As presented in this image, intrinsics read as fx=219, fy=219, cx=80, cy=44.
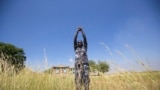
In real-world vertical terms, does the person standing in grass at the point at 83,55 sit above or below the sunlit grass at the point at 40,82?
above

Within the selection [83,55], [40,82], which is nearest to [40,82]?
[40,82]

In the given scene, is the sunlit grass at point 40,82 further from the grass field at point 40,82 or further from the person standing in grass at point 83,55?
the person standing in grass at point 83,55

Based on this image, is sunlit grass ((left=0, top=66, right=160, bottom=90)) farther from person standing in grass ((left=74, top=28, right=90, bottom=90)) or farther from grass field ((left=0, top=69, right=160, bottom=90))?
person standing in grass ((left=74, top=28, right=90, bottom=90))

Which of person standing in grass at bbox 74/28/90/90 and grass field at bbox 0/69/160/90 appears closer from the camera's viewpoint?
grass field at bbox 0/69/160/90

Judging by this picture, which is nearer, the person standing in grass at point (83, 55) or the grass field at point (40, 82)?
the grass field at point (40, 82)

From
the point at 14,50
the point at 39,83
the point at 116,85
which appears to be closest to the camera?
the point at 116,85

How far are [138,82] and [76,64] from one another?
289 centimetres

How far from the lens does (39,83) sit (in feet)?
17.2

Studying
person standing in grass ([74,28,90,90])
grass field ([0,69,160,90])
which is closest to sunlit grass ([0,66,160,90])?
grass field ([0,69,160,90])

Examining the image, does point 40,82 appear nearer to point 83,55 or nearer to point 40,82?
point 40,82

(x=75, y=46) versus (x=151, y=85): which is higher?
(x=75, y=46)

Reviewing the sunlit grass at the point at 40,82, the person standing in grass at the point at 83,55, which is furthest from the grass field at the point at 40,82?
the person standing in grass at the point at 83,55

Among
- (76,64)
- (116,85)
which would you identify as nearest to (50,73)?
(76,64)

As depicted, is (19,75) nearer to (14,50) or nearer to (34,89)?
(34,89)
